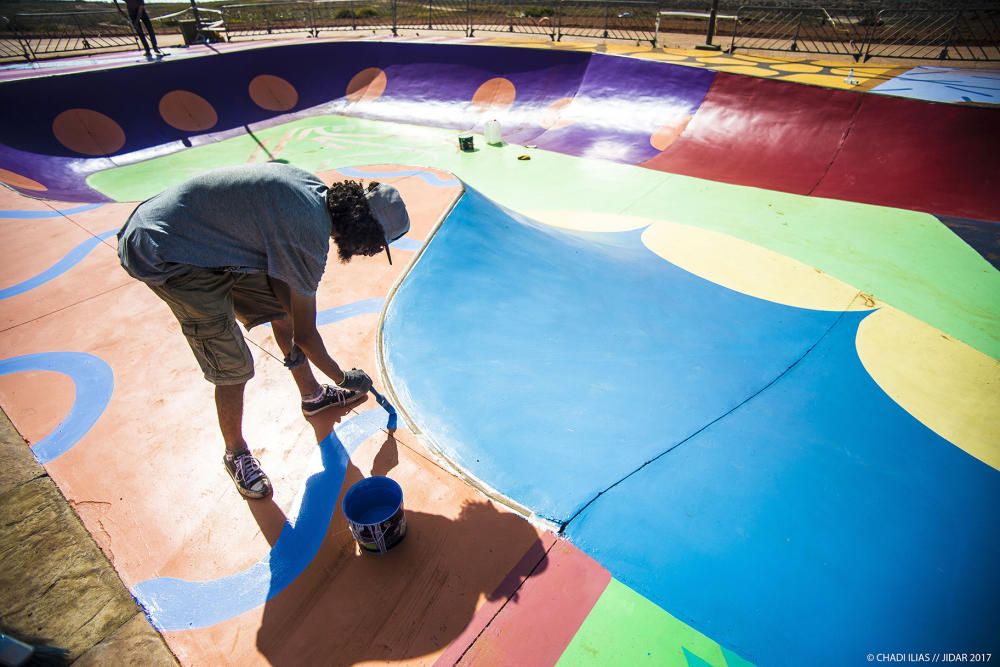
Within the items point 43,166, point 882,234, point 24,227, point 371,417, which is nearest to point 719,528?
point 371,417

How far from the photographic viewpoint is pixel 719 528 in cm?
240

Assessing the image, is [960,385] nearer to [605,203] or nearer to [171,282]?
[605,203]

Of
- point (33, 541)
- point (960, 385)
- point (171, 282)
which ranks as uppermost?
point (171, 282)

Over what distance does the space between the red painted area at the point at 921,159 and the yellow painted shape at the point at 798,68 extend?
2.93m

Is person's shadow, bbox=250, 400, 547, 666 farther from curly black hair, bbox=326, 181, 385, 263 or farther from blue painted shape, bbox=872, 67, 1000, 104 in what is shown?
→ blue painted shape, bbox=872, 67, 1000, 104

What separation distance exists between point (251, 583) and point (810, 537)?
109 inches

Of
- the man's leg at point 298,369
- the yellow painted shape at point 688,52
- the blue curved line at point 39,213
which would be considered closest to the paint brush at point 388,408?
the man's leg at point 298,369

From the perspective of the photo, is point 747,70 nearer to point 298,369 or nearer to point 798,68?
point 798,68

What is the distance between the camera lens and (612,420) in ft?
9.90

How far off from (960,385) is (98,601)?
5.90m

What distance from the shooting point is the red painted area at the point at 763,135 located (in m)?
7.85

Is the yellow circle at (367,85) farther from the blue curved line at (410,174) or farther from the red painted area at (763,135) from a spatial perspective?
the red painted area at (763,135)

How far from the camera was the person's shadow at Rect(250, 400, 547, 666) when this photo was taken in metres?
1.94

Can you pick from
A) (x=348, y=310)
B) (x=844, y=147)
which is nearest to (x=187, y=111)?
(x=348, y=310)
